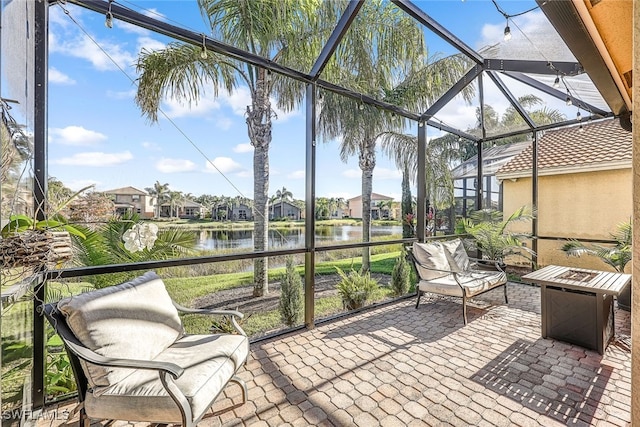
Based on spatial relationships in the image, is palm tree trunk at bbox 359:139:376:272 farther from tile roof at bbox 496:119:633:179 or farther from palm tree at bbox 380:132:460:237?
tile roof at bbox 496:119:633:179

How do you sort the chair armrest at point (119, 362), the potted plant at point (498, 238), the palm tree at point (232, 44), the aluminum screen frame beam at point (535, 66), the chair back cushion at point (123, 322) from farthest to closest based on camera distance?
1. the potted plant at point (498, 238)
2. the aluminum screen frame beam at point (535, 66)
3. the palm tree at point (232, 44)
4. the chair back cushion at point (123, 322)
5. the chair armrest at point (119, 362)

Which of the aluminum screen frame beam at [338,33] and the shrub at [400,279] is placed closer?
the aluminum screen frame beam at [338,33]

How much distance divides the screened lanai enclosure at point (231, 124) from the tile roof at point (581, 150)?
92cm

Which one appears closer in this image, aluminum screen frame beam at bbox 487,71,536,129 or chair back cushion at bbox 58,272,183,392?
chair back cushion at bbox 58,272,183,392

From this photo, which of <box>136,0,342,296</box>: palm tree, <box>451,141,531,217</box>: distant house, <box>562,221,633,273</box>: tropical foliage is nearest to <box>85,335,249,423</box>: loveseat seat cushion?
<box>136,0,342,296</box>: palm tree

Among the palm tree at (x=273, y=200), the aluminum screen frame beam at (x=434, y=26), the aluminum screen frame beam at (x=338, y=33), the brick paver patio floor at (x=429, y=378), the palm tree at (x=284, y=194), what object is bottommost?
the brick paver patio floor at (x=429, y=378)

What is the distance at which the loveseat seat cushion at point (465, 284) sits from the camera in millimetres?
3996

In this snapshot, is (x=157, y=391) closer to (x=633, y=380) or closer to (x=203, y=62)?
(x=633, y=380)

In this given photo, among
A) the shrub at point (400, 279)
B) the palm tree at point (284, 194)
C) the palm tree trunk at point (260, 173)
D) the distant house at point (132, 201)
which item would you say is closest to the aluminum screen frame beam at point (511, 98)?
the shrub at point (400, 279)

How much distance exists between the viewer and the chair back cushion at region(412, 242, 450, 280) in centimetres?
440

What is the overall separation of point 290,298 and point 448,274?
2.42m

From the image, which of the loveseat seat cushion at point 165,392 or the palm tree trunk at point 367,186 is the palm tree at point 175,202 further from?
the palm tree trunk at point 367,186

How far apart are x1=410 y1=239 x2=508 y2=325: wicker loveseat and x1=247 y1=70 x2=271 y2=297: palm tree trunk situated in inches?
101

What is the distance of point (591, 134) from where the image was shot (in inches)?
288
